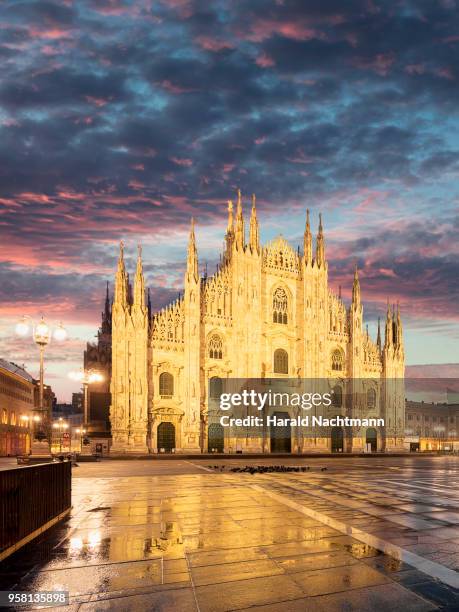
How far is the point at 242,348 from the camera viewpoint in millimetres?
59156

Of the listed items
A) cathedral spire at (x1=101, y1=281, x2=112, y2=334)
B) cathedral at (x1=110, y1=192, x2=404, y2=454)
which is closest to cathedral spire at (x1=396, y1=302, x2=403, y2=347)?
cathedral at (x1=110, y1=192, x2=404, y2=454)

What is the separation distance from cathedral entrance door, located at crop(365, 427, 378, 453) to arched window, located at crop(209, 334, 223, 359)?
21.1 metres

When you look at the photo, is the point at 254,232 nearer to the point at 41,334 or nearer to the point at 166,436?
the point at 166,436

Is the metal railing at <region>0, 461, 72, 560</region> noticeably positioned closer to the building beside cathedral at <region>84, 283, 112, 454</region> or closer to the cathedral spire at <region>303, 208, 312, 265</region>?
the building beside cathedral at <region>84, 283, 112, 454</region>

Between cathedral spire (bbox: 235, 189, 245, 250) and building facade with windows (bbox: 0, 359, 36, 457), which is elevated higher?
cathedral spire (bbox: 235, 189, 245, 250)

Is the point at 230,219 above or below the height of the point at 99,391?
above

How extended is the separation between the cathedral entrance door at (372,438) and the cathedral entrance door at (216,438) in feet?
62.6

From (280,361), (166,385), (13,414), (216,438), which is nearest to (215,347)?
(166,385)

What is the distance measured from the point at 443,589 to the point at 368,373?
6257 cm

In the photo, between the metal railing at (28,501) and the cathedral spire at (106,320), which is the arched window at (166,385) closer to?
the cathedral spire at (106,320)

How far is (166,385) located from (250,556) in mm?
48039

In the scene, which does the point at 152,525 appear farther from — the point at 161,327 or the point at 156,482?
the point at 161,327

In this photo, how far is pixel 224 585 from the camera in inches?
273

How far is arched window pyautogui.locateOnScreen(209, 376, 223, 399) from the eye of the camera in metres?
58.0
